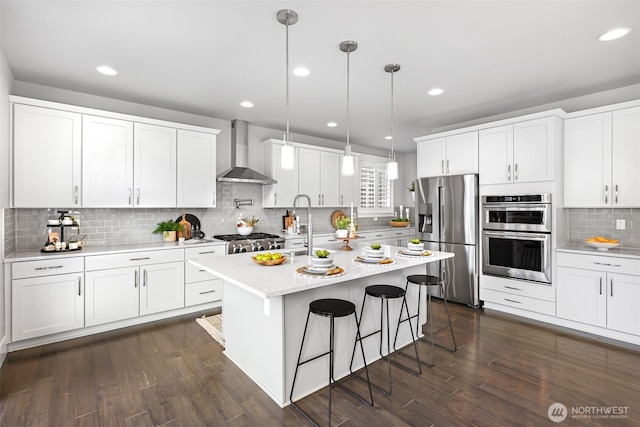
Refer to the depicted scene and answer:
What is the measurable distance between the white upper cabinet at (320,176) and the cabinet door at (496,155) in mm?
2447

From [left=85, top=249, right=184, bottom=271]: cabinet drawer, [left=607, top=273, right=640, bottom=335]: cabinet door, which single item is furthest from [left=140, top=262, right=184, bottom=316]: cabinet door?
[left=607, top=273, right=640, bottom=335]: cabinet door

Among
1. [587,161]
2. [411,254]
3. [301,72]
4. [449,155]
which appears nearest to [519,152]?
[587,161]

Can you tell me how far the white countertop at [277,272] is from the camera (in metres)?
1.87

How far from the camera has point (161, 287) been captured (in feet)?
12.2

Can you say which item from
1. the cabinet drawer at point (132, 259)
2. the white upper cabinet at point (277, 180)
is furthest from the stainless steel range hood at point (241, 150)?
the cabinet drawer at point (132, 259)

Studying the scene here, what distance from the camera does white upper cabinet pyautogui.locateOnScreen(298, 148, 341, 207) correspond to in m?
5.35

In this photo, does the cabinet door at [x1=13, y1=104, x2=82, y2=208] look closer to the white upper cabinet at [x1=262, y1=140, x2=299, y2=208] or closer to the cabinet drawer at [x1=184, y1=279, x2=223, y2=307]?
the cabinet drawer at [x1=184, y1=279, x2=223, y2=307]

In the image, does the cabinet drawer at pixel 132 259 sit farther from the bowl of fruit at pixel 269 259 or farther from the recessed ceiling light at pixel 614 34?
the recessed ceiling light at pixel 614 34

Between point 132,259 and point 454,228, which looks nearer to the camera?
point 132,259

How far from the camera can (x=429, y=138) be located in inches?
190

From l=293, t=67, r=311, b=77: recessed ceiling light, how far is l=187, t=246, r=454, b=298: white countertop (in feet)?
5.95

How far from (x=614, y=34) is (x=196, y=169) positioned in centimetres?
443

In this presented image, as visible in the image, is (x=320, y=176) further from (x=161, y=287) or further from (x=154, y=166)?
(x=161, y=287)

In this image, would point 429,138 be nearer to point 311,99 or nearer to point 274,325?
point 311,99
